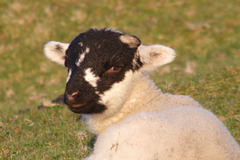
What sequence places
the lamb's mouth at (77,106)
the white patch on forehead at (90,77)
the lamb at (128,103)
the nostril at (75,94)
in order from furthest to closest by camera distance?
the white patch on forehead at (90,77) → the lamb's mouth at (77,106) → the nostril at (75,94) → the lamb at (128,103)

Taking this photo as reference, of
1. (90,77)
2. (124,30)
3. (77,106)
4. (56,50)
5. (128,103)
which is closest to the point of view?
(77,106)

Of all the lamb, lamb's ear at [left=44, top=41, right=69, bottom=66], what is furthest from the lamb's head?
lamb's ear at [left=44, top=41, right=69, bottom=66]

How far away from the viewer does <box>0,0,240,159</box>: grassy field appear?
39.0 ft

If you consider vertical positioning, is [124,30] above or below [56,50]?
below

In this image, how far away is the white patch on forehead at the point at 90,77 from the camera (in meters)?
6.55

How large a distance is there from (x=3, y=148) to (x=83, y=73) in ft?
11.2

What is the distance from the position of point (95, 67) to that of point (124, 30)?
54.4 feet

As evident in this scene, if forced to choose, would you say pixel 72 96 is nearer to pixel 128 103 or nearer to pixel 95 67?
pixel 95 67

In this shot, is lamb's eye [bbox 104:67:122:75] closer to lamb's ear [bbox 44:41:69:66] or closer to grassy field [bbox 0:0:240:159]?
lamb's ear [bbox 44:41:69:66]

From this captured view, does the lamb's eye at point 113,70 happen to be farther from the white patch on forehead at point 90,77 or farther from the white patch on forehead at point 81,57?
the white patch on forehead at point 81,57

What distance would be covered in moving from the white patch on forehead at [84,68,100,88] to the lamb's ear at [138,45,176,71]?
38.3 inches

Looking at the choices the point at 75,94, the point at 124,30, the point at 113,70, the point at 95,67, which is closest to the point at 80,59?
the point at 95,67

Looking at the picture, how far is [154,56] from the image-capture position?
6.86m

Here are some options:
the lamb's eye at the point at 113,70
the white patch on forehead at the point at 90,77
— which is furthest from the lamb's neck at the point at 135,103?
the white patch on forehead at the point at 90,77
